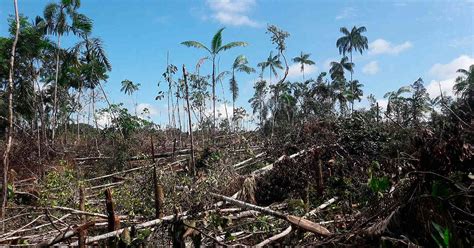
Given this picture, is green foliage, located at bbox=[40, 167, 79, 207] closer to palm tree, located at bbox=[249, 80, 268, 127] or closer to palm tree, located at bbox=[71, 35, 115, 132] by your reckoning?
palm tree, located at bbox=[71, 35, 115, 132]

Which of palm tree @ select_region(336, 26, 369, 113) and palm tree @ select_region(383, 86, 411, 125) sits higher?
palm tree @ select_region(336, 26, 369, 113)

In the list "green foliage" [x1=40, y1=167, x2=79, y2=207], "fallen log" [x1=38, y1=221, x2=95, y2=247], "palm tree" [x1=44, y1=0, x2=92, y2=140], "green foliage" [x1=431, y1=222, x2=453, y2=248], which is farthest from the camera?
"palm tree" [x1=44, y1=0, x2=92, y2=140]

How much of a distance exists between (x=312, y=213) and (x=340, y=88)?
3381cm

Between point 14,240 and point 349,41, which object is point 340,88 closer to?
point 349,41

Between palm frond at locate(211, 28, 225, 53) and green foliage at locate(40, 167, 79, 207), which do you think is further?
palm frond at locate(211, 28, 225, 53)

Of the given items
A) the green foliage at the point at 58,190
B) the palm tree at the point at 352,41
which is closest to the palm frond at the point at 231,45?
the green foliage at the point at 58,190

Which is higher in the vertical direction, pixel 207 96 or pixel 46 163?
pixel 207 96

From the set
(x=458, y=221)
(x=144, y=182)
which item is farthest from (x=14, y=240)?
(x=458, y=221)

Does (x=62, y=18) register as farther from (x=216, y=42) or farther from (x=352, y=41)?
(x=352, y=41)

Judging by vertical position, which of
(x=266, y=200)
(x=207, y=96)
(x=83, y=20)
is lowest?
(x=266, y=200)

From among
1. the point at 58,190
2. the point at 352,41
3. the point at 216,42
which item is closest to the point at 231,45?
the point at 216,42

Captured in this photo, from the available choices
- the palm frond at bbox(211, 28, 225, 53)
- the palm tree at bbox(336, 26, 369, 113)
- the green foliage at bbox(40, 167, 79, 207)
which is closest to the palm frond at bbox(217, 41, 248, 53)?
the palm frond at bbox(211, 28, 225, 53)

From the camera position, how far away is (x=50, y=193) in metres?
9.40

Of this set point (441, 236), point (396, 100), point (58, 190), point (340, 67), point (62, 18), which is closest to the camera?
point (441, 236)
